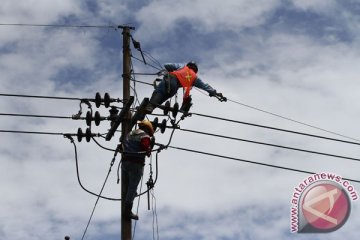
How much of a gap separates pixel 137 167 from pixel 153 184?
96 cm

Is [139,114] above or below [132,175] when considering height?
above

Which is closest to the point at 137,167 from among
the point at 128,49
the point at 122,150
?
the point at 122,150

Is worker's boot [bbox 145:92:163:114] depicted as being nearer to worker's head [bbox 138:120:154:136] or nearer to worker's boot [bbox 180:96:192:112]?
worker's boot [bbox 180:96:192:112]

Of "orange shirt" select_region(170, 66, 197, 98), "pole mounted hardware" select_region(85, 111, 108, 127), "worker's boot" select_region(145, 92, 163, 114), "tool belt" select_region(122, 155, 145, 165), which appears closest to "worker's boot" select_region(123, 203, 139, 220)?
"tool belt" select_region(122, 155, 145, 165)

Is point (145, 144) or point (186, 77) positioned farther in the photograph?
point (186, 77)

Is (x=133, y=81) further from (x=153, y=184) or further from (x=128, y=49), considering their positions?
(x=153, y=184)

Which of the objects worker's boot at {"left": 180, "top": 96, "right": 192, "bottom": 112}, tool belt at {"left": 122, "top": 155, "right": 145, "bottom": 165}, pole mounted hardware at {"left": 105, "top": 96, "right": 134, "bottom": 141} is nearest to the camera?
tool belt at {"left": 122, "top": 155, "right": 145, "bottom": 165}

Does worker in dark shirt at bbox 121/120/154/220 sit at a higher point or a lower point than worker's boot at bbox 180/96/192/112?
lower

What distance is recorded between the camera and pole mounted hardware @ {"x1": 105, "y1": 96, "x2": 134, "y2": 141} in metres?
13.5

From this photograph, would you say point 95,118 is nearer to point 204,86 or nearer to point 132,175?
point 132,175

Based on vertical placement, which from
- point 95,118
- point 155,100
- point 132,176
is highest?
point 155,100

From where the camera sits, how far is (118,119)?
13570 mm

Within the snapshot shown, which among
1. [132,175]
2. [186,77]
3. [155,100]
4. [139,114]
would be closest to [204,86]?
[186,77]

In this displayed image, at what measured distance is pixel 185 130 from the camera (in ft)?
47.0
